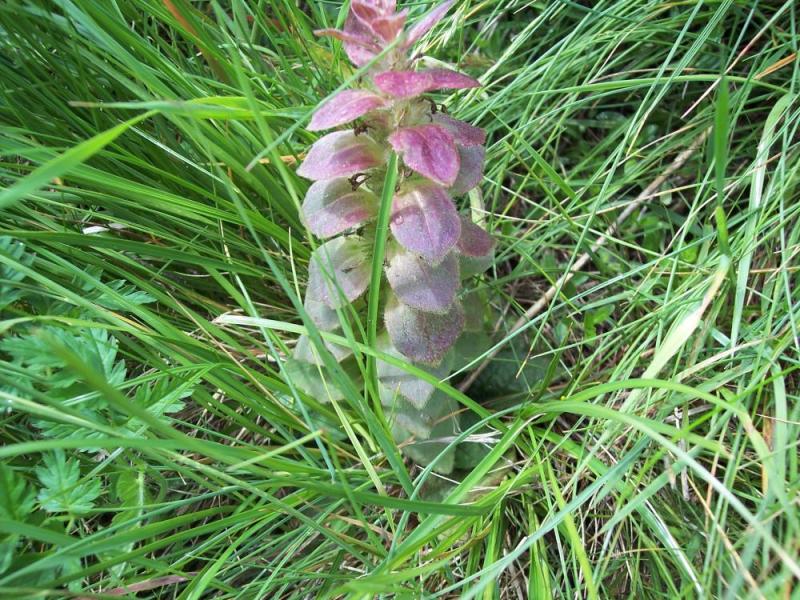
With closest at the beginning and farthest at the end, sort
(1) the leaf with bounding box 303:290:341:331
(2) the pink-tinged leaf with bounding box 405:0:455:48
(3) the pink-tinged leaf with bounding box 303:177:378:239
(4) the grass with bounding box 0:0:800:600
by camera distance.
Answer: (4) the grass with bounding box 0:0:800:600 < (2) the pink-tinged leaf with bounding box 405:0:455:48 < (3) the pink-tinged leaf with bounding box 303:177:378:239 < (1) the leaf with bounding box 303:290:341:331

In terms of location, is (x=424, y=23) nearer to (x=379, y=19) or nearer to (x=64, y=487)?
(x=379, y=19)

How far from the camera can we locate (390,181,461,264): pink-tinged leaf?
1062 millimetres

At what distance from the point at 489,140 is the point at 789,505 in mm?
1174

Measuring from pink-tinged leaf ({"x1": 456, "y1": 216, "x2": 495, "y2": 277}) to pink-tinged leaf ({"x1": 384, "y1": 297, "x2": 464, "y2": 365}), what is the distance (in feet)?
0.38

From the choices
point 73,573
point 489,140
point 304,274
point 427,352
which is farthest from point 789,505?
point 489,140

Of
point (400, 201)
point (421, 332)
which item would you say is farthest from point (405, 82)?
point (421, 332)

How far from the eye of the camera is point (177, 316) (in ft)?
4.65

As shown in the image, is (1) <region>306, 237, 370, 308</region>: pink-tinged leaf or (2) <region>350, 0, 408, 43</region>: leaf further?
(1) <region>306, 237, 370, 308</region>: pink-tinged leaf

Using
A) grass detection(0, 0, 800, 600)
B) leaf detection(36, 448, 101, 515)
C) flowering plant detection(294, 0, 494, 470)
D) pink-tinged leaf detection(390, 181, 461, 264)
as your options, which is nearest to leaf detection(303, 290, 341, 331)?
flowering plant detection(294, 0, 494, 470)

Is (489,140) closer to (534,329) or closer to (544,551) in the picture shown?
(534,329)

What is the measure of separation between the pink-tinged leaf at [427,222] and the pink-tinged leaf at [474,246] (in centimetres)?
10

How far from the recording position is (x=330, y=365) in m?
0.93

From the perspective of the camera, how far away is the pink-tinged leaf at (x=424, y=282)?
1.13 m

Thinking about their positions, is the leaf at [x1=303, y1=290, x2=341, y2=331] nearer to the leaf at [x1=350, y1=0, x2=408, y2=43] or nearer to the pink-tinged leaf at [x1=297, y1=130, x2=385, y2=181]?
the pink-tinged leaf at [x1=297, y1=130, x2=385, y2=181]
